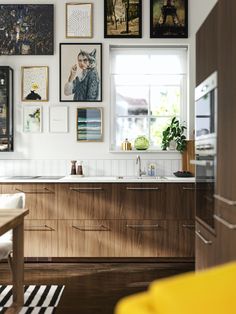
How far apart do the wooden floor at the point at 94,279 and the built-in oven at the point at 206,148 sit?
935 mm

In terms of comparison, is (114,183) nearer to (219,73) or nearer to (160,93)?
(160,93)

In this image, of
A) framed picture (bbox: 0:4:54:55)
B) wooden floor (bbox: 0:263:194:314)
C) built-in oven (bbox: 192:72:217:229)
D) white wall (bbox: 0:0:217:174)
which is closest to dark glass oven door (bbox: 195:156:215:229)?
built-in oven (bbox: 192:72:217:229)

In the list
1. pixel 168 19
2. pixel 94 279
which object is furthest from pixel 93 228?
pixel 168 19

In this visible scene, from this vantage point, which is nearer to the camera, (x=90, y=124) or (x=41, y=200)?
(x=41, y=200)

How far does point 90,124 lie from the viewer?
5.02m

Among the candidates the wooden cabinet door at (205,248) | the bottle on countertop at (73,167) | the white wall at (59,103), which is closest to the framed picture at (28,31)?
the white wall at (59,103)

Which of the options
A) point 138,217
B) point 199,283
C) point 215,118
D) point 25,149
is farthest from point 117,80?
point 199,283

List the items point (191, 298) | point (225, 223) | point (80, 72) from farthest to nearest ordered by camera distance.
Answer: point (80, 72), point (225, 223), point (191, 298)

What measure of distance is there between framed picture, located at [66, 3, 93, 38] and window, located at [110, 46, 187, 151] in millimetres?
394

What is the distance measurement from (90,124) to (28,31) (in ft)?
4.00

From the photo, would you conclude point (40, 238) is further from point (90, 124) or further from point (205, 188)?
point (205, 188)

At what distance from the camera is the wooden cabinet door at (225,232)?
228cm

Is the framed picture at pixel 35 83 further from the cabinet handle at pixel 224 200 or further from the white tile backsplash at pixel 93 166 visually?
the cabinet handle at pixel 224 200

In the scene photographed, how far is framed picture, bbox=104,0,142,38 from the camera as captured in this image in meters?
4.97
